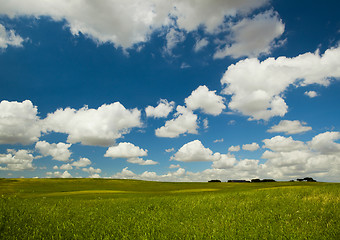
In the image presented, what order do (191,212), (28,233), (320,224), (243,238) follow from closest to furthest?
(243,238), (28,233), (320,224), (191,212)

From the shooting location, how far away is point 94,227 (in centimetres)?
1095

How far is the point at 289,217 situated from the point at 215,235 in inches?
207

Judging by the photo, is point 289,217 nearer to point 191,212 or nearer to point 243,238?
point 243,238

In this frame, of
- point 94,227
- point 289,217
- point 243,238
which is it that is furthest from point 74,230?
point 289,217

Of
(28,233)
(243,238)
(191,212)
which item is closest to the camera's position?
(243,238)

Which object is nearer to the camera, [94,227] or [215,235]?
[215,235]

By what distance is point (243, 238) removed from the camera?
8.84 metres

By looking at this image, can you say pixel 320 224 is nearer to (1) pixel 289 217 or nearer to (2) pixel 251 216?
(1) pixel 289 217

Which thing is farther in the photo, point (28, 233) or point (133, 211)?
point (133, 211)

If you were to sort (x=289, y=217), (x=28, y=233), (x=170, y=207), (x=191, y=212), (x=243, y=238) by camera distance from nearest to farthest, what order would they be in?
(x=243, y=238), (x=28, y=233), (x=289, y=217), (x=191, y=212), (x=170, y=207)

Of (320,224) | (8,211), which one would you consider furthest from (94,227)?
(320,224)

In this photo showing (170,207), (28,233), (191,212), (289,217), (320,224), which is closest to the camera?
(28,233)

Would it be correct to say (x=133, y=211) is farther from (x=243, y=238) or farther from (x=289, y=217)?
(x=289, y=217)

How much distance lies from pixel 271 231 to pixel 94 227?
796cm
